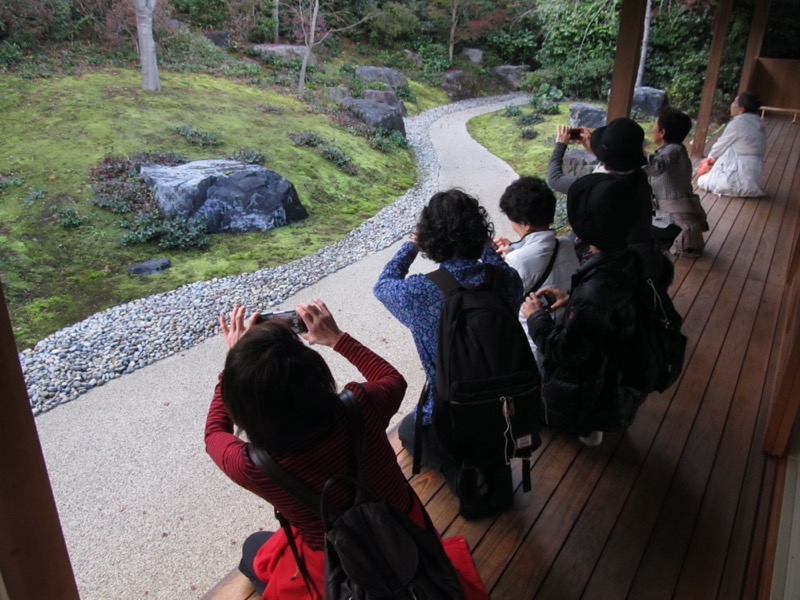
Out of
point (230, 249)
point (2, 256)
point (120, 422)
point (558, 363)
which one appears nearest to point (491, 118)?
point (230, 249)

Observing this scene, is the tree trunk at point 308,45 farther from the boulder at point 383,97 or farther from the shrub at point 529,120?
the shrub at point 529,120

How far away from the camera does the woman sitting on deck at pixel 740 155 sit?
4.14m

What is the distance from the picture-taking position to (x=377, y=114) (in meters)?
9.05

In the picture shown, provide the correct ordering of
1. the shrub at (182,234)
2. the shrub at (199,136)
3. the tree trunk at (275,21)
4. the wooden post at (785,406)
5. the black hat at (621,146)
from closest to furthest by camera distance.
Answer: the wooden post at (785,406) < the black hat at (621,146) < the shrub at (182,234) < the shrub at (199,136) < the tree trunk at (275,21)

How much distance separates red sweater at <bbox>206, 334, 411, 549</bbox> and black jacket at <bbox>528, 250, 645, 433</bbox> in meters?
0.53

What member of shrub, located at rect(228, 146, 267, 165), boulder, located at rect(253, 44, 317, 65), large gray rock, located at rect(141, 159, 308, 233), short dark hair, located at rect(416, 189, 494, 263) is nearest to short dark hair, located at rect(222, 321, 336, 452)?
short dark hair, located at rect(416, 189, 494, 263)

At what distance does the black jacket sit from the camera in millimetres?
1431

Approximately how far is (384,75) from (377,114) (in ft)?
10.3

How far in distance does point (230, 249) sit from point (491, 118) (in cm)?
728

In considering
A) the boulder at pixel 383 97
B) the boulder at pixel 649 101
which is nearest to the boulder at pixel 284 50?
the boulder at pixel 383 97

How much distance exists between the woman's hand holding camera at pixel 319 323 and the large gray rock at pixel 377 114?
8124 mm

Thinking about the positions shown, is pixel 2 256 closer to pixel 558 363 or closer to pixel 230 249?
pixel 230 249

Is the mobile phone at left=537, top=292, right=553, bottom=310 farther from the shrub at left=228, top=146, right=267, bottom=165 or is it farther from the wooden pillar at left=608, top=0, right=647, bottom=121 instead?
the shrub at left=228, top=146, right=267, bottom=165

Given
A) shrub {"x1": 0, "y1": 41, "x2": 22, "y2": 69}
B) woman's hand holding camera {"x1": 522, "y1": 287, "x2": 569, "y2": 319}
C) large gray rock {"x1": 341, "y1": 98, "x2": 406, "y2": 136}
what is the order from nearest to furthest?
woman's hand holding camera {"x1": 522, "y1": 287, "x2": 569, "y2": 319}
shrub {"x1": 0, "y1": 41, "x2": 22, "y2": 69}
large gray rock {"x1": 341, "y1": 98, "x2": 406, "y2": 136}
